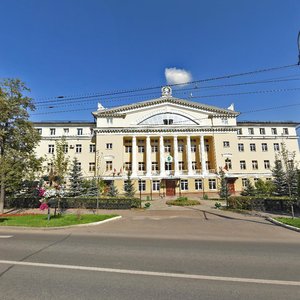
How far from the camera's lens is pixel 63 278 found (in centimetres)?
532

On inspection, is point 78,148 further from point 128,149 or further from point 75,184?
point 75,184

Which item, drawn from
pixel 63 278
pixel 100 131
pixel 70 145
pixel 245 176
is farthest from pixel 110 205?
pixel 245 176

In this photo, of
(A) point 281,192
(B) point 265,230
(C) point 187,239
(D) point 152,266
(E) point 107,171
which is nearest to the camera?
(D) point 152,266

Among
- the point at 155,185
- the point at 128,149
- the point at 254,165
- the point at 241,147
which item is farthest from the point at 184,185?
the point at 254,165

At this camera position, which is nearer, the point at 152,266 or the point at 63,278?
the point at 63,278

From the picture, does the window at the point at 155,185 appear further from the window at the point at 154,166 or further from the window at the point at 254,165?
the window at the point at 254,165

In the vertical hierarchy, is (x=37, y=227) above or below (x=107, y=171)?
below

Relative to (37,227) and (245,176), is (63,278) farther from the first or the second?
(245,176)

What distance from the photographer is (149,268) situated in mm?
6051

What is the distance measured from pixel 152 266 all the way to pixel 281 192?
101 feet

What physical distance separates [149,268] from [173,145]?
132 feet

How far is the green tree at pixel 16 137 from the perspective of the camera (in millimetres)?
21141

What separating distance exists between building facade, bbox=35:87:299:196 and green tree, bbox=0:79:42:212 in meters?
18.9

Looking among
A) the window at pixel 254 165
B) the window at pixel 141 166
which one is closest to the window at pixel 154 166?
the window at pixel 141 166
